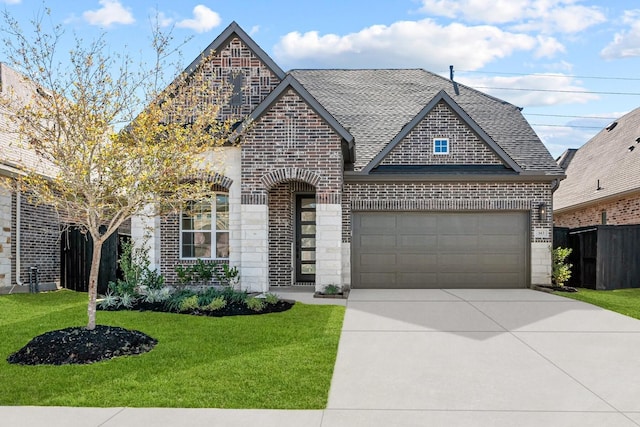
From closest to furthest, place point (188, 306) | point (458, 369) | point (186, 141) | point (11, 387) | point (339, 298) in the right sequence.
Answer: point (11, 387)
point (458, 369)
point (186, 141)
point (188, 306)
point (339, 298)

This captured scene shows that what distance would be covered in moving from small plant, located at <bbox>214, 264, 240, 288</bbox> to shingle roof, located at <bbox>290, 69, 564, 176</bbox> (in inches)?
182

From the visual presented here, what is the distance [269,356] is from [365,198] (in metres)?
9.32

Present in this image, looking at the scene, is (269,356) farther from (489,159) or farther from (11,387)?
(489,159)

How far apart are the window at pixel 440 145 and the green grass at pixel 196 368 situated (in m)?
7.81

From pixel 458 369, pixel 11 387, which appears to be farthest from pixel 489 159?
pixel 11 387

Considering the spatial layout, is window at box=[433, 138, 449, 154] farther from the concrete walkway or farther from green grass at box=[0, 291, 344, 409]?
green grass at box=[0, 291, 344, 409]

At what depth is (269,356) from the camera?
7.36m

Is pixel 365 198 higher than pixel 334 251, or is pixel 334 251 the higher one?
pixel 365 198

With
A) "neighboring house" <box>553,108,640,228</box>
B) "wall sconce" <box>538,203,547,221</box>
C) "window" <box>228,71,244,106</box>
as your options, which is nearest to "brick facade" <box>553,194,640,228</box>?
"neighboring house" <box>553,108,640,228</box>

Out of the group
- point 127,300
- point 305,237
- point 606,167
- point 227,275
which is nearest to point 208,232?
point 227,275

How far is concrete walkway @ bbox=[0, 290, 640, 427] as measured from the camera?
16.7 ft

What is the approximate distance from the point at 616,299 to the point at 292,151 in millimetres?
8707

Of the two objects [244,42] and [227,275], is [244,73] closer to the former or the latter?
[244,42]

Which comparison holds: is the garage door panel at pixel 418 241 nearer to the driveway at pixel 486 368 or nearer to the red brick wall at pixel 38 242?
the driveway at pixel 486 368
